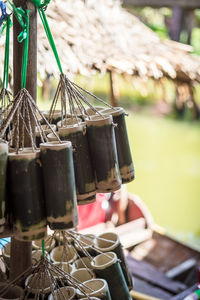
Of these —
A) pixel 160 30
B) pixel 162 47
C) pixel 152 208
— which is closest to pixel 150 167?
pixel 152 208

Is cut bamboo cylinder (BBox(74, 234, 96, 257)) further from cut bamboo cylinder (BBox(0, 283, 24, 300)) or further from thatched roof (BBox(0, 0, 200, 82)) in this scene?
thatched roof (BBox(0, 0, 200, 82))

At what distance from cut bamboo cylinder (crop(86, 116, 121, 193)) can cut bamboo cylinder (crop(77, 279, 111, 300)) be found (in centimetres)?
33

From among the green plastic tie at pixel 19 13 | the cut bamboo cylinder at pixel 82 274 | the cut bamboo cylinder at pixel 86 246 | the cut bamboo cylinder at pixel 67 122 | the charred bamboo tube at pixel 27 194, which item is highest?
the green plastic tie at pixel 19 13

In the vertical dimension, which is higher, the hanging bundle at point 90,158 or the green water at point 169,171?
the hanging bundle at point 90,158

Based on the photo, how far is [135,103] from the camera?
15492 millimetres

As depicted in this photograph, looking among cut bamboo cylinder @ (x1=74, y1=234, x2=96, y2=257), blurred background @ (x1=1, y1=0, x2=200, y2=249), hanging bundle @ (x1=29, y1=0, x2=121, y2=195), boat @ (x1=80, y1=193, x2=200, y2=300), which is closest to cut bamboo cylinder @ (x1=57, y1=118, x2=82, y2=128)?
hanging bundle @ (x1=29, y1=0, x2=121, y2=195)

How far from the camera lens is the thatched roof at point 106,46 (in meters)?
2.67

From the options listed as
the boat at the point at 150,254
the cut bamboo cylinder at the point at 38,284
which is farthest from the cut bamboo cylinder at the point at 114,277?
the boat at the point at 150,254

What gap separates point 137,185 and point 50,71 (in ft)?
17.9

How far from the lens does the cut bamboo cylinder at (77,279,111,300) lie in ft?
4.14

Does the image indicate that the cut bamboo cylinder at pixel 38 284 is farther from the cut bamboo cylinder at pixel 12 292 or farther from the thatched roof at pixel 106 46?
the thatched roof at pixel 106 46

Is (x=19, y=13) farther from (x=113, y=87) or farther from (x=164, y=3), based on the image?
(x=164, y=3)

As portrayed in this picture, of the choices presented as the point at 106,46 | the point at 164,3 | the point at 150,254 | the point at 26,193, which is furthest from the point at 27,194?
the point at 164,3

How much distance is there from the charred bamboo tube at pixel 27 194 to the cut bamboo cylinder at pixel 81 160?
0.13 metres
